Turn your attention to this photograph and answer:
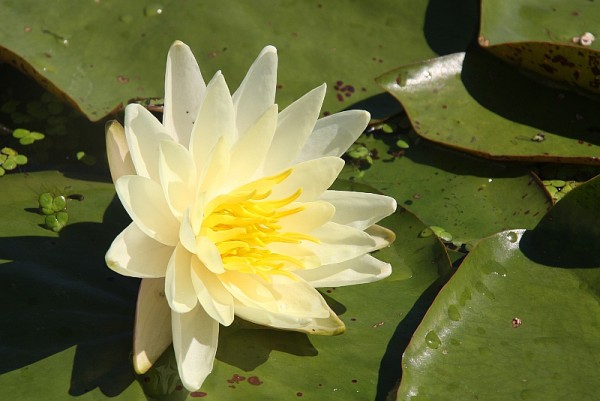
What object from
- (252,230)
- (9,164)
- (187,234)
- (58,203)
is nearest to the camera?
(187,234)

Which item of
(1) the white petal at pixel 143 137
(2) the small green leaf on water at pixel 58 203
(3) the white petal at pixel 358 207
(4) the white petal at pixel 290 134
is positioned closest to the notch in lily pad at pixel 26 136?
(2) the small green leaf on water at pixel 58 203

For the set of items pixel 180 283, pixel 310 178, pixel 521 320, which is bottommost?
pixel 521 320

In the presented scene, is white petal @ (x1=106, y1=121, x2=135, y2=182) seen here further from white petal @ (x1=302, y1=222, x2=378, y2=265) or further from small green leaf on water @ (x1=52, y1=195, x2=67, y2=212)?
white petal @ (x1=302, y1=222, x2=378, y2=265)

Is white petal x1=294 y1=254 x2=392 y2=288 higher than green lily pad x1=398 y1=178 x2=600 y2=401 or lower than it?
higher

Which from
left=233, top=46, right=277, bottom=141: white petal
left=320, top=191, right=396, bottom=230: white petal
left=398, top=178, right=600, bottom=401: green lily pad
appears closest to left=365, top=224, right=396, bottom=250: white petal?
left=320, top=191, right=396, bottom=230: white petal

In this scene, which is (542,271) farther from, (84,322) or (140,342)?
(84,322)

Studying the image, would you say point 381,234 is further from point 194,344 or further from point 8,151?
point 8,151

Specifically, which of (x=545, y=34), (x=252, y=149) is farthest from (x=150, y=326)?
(x=545, y=34)
